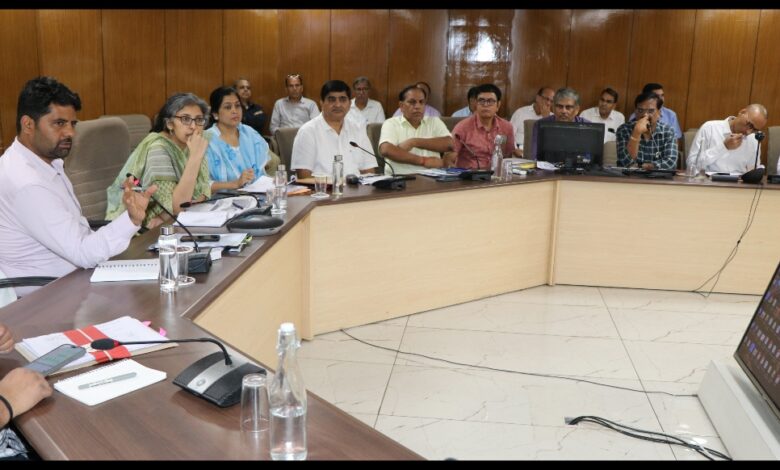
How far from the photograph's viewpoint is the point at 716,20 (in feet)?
25.0

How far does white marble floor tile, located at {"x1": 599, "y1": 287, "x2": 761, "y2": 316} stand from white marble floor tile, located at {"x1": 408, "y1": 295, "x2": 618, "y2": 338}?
10.4 inches

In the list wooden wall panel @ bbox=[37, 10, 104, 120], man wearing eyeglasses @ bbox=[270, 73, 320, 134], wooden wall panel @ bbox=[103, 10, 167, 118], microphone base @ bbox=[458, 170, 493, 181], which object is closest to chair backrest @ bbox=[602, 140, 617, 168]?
microphone base @ bbox=[458, 170, 493, 181]

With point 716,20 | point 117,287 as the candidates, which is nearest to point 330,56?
point 716,20

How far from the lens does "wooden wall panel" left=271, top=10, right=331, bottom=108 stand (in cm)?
806

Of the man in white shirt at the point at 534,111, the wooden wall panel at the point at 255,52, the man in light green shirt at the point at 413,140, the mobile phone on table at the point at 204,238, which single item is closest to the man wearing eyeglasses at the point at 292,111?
the wooden wall panel at the point at 255,52

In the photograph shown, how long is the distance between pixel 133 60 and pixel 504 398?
6.27 metres

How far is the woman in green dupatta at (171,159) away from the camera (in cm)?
333

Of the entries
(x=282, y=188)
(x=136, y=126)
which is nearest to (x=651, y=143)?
(x=282, y=188)

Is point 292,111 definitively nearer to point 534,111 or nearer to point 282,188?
point 534,111

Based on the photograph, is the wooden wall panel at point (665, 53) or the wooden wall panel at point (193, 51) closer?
the wooden wall panel at point (665, 53)

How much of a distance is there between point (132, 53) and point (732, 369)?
6.85 m

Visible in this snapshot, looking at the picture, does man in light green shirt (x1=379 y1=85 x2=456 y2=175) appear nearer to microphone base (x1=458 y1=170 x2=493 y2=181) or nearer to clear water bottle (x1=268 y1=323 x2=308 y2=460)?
microphone base (x1=458 y1=170 x2=493 y2=181)

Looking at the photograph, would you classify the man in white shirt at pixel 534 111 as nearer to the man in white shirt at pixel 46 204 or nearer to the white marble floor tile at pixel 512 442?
the white marble floor tile at pixel 512 442

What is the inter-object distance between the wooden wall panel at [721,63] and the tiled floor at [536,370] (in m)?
3.85
